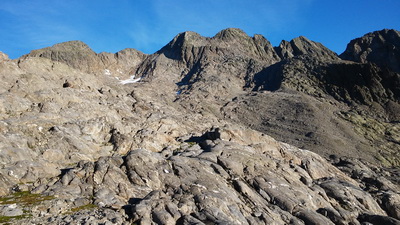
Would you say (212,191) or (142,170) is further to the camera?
(142,170)

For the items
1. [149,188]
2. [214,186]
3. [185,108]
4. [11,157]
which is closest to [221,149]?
[214,186]

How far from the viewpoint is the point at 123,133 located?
3270 inches

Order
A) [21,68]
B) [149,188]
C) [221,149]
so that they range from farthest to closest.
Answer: [21,68], [221,149], [149,188]

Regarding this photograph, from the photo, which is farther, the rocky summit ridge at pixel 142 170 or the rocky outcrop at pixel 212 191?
the rocky outcrop at pixel 212 191

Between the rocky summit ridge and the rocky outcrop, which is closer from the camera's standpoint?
the rocky summit ridge

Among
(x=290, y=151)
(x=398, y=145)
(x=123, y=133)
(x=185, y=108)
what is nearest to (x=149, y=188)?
(x=123, y=133)

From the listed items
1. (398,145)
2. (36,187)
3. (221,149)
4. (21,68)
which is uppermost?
(21,68)

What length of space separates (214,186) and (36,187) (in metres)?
29.5

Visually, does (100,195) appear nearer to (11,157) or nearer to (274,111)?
(11,157)

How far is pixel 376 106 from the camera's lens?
185m

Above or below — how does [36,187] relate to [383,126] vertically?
below

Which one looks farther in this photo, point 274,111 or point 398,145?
point 274,111

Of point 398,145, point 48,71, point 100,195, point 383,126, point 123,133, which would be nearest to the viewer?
point 100,195

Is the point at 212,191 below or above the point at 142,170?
below
